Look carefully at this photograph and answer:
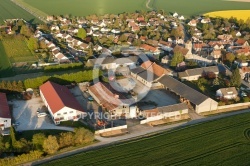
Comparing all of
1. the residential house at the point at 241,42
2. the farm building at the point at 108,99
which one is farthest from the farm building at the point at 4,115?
the residential house at the point at 241,42

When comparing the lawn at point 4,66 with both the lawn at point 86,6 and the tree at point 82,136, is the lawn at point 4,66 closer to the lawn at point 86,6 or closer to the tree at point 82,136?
the tree at point 82,136

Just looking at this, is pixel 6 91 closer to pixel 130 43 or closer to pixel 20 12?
pixel 130 43

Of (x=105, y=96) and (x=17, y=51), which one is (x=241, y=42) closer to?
(x=105, y=96)

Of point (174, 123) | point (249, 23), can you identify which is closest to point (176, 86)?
point (174, 123)

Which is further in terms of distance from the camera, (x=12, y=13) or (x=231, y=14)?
(x=231, y=14)

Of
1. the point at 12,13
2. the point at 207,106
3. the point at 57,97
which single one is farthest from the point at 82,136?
the point at 12,13

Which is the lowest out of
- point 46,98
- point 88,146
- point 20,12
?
point 88,146

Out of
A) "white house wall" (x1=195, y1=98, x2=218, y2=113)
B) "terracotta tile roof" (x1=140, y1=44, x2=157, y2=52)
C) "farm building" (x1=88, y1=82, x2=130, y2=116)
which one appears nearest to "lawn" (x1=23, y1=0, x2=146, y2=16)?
"terracotta tile roof" (x1=140, y1=44, x2=157, y2=52)

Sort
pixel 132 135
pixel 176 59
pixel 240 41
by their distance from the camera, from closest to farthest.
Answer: pixel 132 135, pixel 176 59, pixel 240 41
